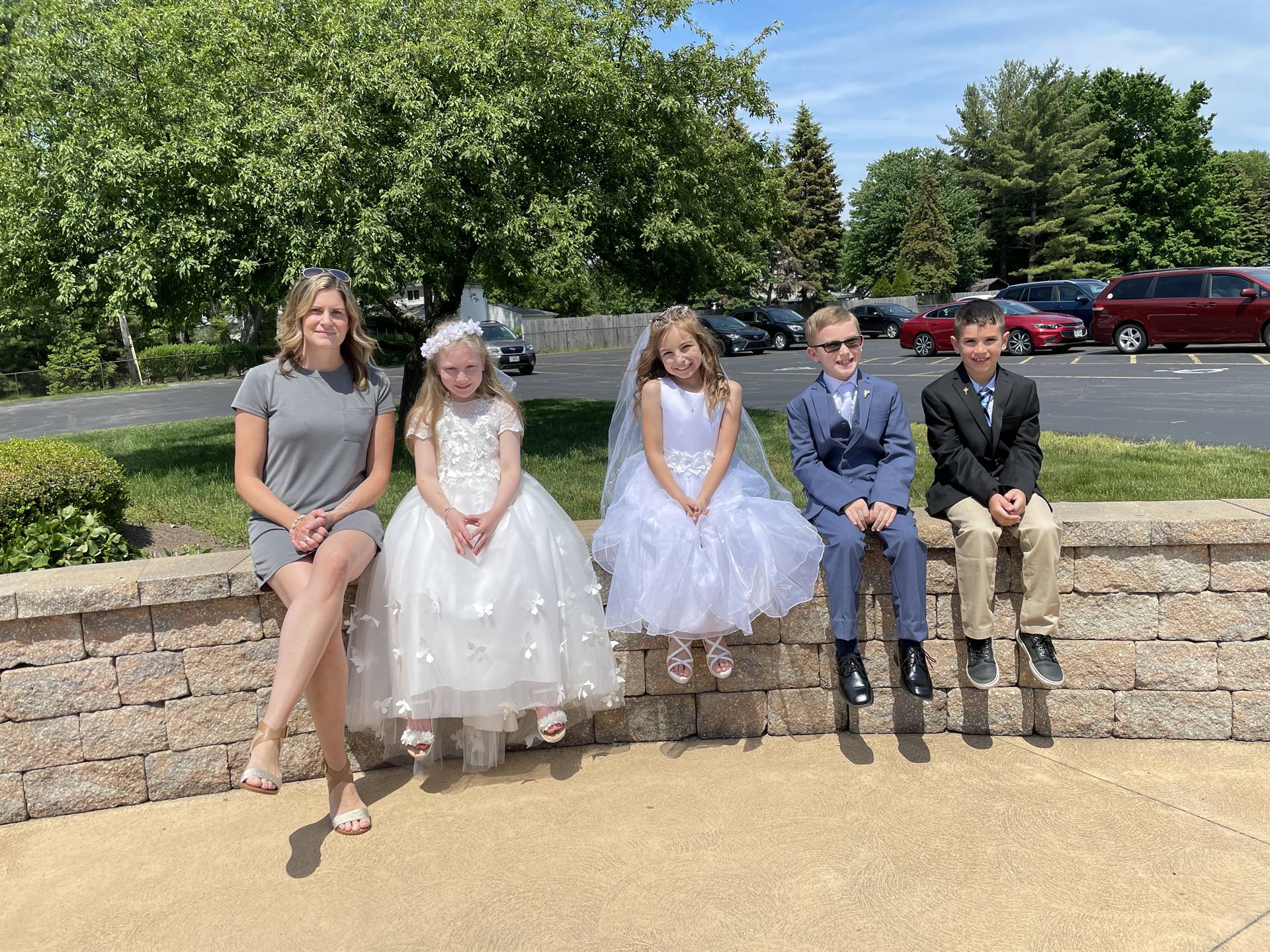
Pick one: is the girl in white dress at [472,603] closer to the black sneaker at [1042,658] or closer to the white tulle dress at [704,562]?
the white tulle dress at [704,562]

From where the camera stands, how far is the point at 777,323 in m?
30.6

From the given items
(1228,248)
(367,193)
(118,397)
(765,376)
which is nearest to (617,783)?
(367,193)

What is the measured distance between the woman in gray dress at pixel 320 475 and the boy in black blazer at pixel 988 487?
7.54ft

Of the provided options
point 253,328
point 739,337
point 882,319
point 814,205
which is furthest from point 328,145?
point 814,205

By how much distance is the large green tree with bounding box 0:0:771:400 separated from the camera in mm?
8312

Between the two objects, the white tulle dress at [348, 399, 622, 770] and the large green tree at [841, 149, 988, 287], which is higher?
the large green tree at [841, 149, 988, 287]

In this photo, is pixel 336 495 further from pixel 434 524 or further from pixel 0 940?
pixel 0 940

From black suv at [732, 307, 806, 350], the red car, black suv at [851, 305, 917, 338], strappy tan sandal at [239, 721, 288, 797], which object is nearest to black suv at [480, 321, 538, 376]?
black suv at [732, 307, 806, 350]

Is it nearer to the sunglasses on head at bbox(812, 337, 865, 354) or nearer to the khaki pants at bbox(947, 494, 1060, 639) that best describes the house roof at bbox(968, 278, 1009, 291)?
the sunglasses on head at bbox(812, 337, 865, 354)

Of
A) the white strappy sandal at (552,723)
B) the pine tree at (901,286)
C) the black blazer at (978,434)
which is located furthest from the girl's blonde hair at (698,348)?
the pine tree at (901,286)

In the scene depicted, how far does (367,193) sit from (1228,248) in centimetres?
5405

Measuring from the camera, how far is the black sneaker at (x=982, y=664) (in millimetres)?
3432

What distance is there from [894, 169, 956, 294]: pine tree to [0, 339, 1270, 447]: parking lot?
A: 63.9ft

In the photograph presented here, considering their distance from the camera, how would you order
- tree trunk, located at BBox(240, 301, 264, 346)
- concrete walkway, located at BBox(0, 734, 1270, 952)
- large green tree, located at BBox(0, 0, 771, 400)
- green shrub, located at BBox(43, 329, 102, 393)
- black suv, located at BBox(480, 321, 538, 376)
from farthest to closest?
1. tree trunk, located at BBox(240, 301, 264, 346)
2. green shrub, located at BBox(43, 329, 102, 393)
3. black suv, located at BBox(480, 321, 538, 376)
4. large green tree, located at BBox(0, 0, 771, 400)
5. concrete walkway, located at BBox(0, 734, 1270, 952)
